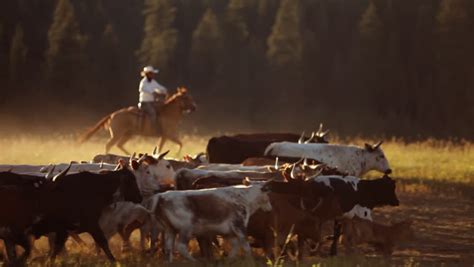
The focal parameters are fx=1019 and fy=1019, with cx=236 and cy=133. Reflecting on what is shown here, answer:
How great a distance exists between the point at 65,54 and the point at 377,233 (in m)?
45.7

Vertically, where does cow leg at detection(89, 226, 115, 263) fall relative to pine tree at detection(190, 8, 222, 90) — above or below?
below

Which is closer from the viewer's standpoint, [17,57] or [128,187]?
[128,187]

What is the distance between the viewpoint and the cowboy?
25.7 meters

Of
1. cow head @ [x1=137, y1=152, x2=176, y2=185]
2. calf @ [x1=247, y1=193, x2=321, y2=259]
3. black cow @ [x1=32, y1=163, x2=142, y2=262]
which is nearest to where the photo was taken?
black cow @ [x1=32, y1=163, x2=142, y2=262]

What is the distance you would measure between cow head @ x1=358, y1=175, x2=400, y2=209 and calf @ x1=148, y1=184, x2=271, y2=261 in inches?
103

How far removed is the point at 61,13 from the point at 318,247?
46946 mm

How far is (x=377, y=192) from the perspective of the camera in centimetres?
1390

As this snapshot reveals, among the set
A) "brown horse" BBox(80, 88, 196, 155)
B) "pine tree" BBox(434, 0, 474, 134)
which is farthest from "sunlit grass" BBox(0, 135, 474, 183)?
"pine tree" BBox(434, 0, 474, 134)

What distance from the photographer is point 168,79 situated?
203ft

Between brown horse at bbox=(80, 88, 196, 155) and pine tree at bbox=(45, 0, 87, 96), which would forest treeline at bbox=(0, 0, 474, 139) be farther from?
brown horse at bbox=(80, 88, 196, 155)

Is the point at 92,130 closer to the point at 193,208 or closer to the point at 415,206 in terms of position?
the point at 415,206

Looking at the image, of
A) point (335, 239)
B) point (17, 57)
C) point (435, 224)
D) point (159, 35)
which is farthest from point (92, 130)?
point (17, 57)

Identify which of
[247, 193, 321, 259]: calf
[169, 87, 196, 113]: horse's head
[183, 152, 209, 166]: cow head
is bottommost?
[247, 193, 321, 259]: calf

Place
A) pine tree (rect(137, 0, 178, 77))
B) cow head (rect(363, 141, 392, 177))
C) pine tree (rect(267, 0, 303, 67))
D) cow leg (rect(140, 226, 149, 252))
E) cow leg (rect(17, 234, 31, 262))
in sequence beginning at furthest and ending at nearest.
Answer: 1. pine tree (rect(137, 0, 178, 77))
2. pine tree (rect(267, 0, 303, 67))
3. cow head (rect(363, 141, 392, 177))
4. cow leg (rect(140, 226, 149, 252))
5. cow leg (rect(17, 234, 31, 262))
